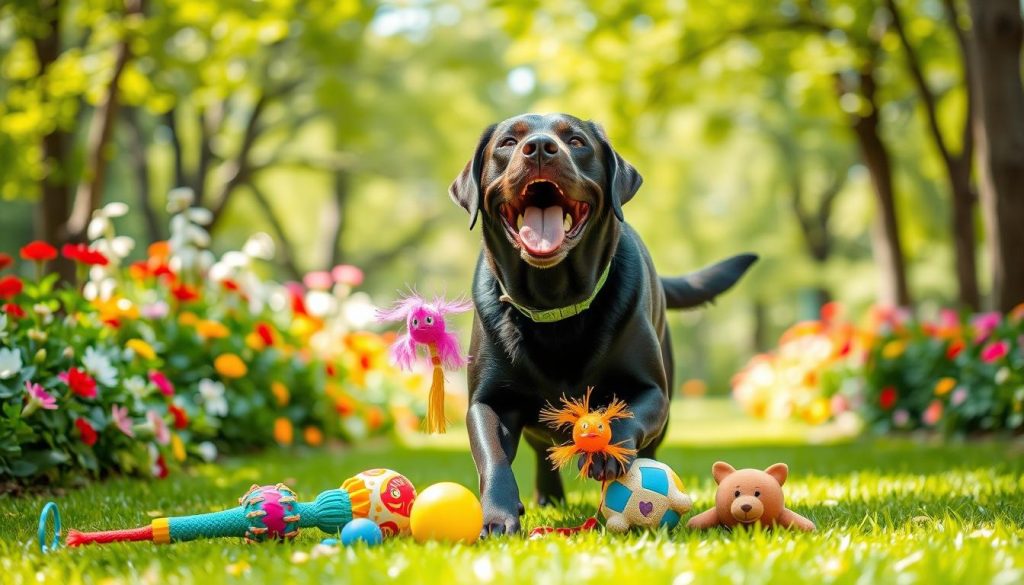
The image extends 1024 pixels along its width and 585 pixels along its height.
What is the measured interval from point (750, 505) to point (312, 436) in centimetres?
563

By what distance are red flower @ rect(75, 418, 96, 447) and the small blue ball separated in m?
2.33

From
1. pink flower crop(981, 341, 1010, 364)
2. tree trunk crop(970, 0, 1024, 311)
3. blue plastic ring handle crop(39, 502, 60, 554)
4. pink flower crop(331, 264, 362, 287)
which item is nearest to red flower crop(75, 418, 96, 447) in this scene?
blue plastic ring handle crop(39, 502, 60, 554)

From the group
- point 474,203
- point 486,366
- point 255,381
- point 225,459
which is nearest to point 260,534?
point 486,366

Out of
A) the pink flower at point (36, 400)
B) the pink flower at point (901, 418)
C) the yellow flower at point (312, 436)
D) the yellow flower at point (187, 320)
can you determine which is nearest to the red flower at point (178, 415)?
the yellow flower at point (187, 320)

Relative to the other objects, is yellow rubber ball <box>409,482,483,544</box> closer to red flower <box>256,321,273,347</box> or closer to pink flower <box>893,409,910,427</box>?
red flower <box>256,321,273,347</box>

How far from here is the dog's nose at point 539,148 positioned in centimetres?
326

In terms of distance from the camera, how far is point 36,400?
171 inches

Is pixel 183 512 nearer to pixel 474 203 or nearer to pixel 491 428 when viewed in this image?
pixel 491 428

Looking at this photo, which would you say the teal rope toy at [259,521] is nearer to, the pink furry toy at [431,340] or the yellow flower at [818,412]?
the pink furry toy at [431,340]

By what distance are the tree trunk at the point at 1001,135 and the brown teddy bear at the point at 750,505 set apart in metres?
5.58

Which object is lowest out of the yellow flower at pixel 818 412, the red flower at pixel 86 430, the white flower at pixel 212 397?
the yellow flower at pixel 818 412

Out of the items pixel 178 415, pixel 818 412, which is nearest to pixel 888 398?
pixel 818 412

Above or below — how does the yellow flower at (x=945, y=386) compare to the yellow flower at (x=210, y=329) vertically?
below

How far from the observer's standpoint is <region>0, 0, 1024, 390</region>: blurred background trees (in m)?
9.88
